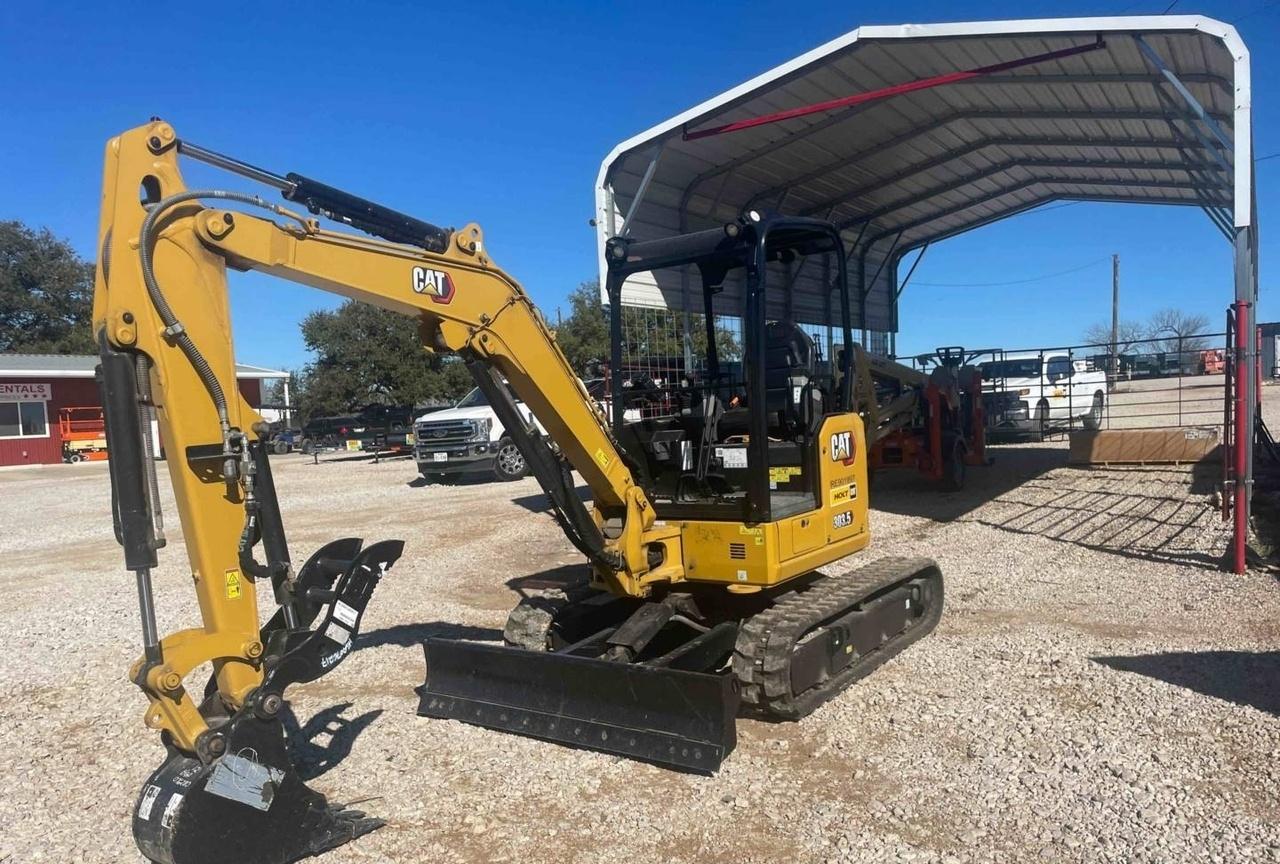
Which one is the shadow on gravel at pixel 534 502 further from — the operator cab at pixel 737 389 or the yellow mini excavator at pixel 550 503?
the operator cab at pixel 737 389

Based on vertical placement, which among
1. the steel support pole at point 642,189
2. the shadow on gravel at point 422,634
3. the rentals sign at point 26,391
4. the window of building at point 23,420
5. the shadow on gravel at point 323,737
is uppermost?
the steel support pole at point 642,189

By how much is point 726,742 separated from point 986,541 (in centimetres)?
684

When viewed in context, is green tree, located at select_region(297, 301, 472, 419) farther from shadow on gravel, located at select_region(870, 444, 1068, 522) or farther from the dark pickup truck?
shadow on gravel, located at select_region(870, 444, 1068, 522)

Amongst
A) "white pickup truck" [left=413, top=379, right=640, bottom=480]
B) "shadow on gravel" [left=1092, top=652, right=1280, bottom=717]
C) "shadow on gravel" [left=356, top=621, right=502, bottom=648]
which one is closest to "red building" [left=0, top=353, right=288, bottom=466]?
"white pickup truck" [left=413, top=379, right=640, bottom=480]

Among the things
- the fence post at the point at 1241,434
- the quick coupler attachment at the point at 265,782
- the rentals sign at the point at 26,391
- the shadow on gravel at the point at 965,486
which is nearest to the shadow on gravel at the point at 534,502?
the shadow on gravel at the point at 965,486

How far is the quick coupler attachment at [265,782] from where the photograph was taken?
3.49 metres

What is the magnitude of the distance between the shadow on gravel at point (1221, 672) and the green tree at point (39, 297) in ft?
178

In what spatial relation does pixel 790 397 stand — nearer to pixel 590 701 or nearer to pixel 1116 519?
pixel 590 701

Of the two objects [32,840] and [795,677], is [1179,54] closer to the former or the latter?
[795,677]

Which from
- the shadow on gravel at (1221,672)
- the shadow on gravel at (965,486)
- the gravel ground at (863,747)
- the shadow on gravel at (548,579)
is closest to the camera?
the gravel ground at (863,747)

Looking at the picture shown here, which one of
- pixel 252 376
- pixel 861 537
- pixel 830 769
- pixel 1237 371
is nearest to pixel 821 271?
pixel 861 537

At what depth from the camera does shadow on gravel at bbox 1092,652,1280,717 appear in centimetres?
527

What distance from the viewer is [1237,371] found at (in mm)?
8508

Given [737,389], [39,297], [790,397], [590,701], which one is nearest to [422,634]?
[590,701]
